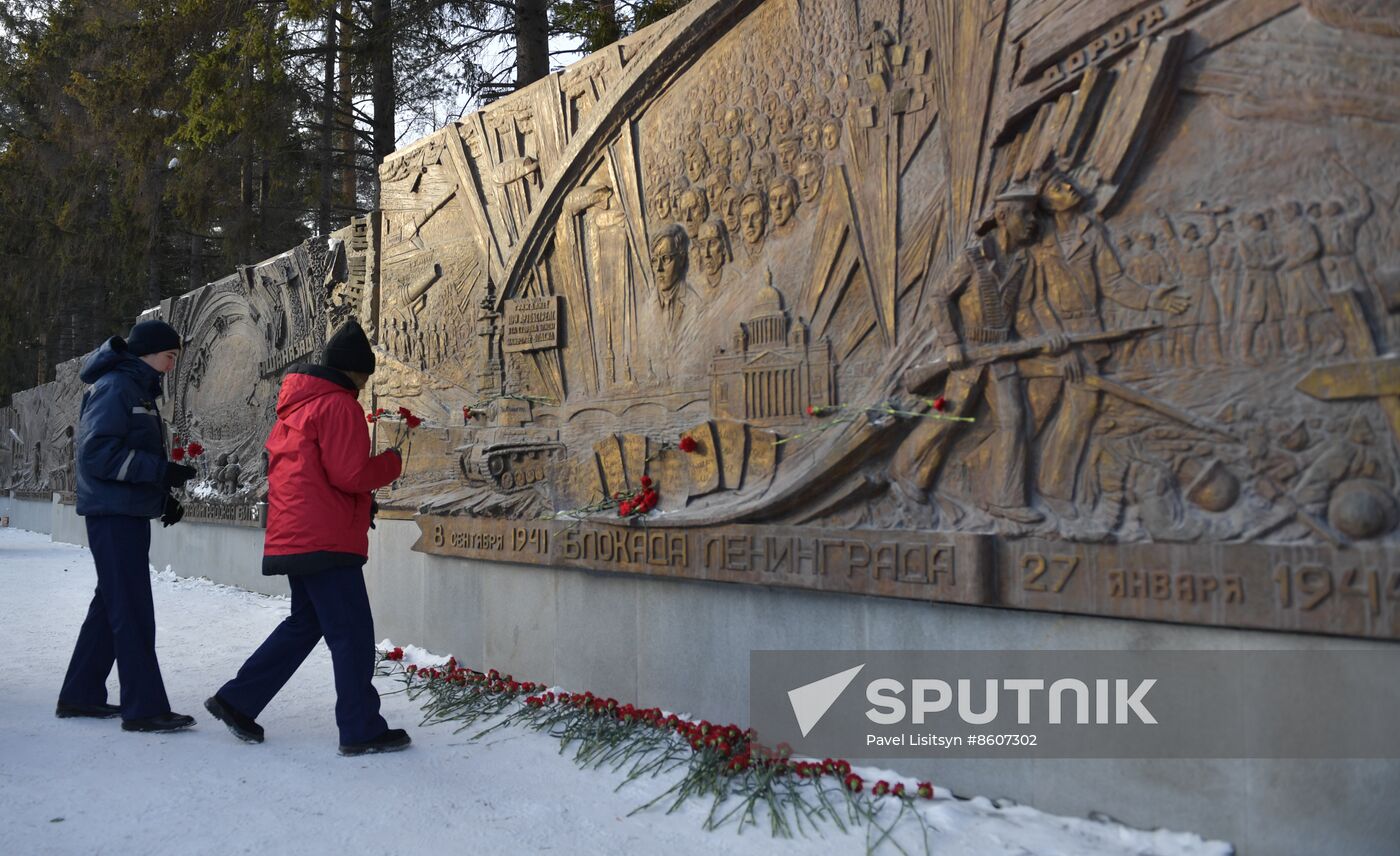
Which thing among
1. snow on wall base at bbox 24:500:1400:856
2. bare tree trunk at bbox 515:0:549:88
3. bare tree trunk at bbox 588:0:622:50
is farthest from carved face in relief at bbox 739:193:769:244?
bare tree trunk at bbox 588:0:622:50

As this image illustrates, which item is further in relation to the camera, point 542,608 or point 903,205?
point 542,608

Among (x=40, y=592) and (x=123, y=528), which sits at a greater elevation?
(x=123, y=528)

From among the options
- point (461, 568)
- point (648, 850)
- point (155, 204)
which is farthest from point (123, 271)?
point (648, 850)

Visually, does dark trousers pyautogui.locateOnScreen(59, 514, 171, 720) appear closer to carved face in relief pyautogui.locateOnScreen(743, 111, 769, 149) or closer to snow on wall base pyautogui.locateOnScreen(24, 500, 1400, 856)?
snow on wall base pyautogui.locateOnScreen(24, 500, 1400, 856)

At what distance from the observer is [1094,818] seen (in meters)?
3.07

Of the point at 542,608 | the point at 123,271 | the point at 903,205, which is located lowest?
the point at 542,608

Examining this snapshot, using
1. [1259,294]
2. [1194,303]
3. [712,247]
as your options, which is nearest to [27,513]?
[712,247]

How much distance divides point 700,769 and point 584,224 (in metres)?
2.96

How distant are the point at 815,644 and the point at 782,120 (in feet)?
7.34

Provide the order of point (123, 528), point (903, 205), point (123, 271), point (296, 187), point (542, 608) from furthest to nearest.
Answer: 1. point (123, 271)
2. point (296, 187)
3. point (542, 608)
4. point (123, 528)
5. point (903, 205)

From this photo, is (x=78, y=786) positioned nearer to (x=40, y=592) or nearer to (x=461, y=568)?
(x=461, y=568)

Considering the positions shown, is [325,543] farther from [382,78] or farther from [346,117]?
[346,117]

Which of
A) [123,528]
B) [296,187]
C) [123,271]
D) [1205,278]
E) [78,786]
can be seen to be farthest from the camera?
[123,271]

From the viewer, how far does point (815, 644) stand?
3842 millimetres
